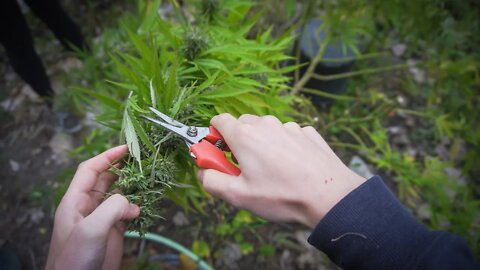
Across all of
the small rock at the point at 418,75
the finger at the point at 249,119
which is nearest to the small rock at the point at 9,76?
the finger at the point at 249,119

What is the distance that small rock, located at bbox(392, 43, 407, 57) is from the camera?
2617 millimetres

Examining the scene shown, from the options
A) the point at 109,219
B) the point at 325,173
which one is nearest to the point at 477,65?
the point at 325,173

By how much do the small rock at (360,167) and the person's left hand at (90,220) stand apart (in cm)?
151

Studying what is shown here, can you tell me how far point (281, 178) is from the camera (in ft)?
2.33

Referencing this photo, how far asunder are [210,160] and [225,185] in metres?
0.07

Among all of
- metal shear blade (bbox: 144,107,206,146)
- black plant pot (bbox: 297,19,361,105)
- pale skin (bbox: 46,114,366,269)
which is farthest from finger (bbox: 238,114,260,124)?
black plant pot (bbox: 297,19,361,105)

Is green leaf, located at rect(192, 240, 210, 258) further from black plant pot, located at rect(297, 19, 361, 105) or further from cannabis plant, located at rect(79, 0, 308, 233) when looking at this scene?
black plant pot, located at rect(297, 19, 361, 105)

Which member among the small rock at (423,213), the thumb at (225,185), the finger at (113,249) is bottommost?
the small rock at (423,213)

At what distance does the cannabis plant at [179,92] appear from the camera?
726 mm

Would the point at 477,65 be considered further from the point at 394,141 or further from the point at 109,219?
the point at 109,219

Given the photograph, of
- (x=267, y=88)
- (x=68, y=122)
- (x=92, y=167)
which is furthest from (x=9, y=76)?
(x=267, y=88)

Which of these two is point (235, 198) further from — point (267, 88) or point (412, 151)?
point (412, 151)

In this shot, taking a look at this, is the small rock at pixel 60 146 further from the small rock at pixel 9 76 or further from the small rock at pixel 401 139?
the small rock at pixel 401 139

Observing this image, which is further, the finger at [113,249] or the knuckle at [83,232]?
the finger at [113,249]
